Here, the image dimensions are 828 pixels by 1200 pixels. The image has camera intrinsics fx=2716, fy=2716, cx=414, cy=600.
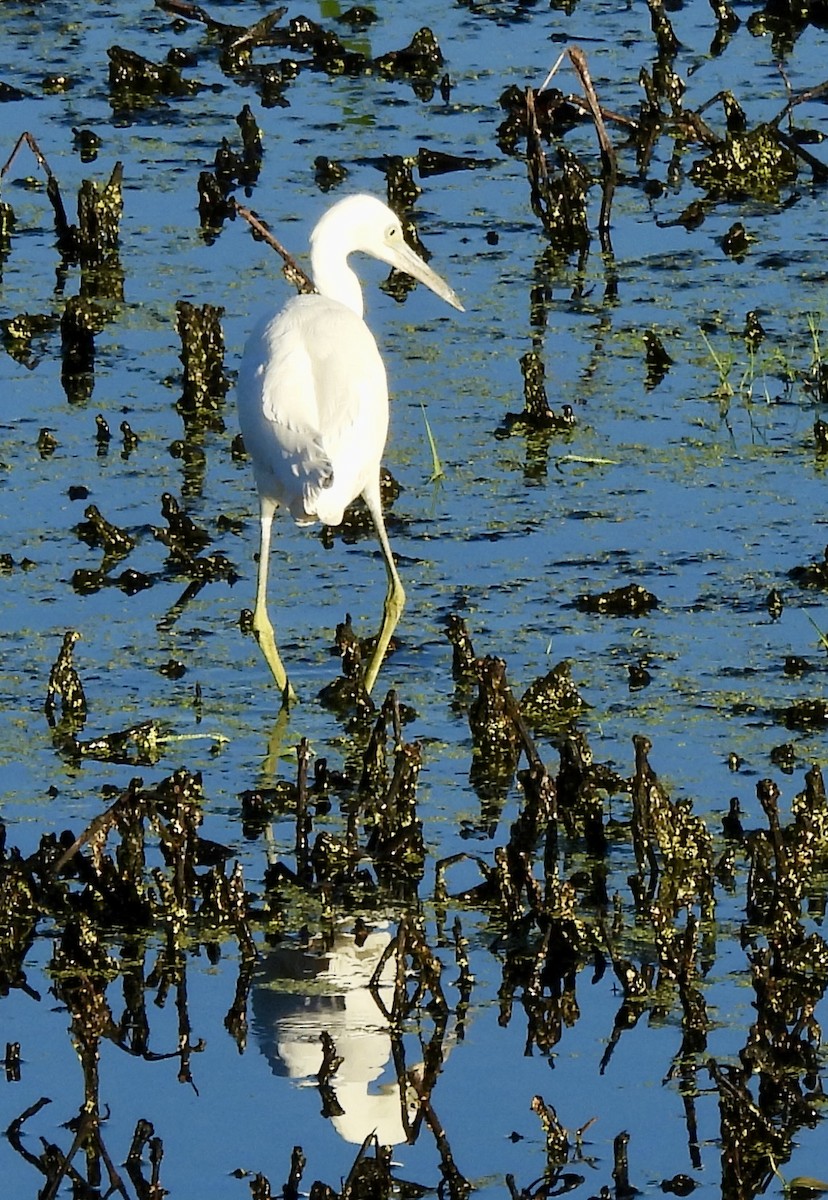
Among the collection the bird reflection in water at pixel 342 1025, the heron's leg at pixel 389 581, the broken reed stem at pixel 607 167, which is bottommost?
the bird reflection in water at pixel 342 1025

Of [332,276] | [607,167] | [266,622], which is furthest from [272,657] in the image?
[607,167]

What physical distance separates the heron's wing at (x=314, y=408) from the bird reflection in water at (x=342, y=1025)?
5.05ft

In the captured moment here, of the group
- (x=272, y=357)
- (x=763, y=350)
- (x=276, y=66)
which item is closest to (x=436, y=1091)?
(x=272, y=357)

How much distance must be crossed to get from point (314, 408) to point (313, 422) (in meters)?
0.05

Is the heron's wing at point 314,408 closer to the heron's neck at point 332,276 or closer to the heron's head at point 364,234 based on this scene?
the heron's neck at point 332,276

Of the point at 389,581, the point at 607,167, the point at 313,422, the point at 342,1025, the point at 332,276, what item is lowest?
the point at 342,1025

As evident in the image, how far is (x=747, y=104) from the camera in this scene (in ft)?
38.6

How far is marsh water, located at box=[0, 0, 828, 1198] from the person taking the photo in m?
5.00

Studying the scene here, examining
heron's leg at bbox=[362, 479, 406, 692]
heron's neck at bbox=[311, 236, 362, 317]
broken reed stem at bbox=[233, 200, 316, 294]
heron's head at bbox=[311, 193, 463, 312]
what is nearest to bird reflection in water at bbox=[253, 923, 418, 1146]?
heron's leg at bbox=[362, 479, 406, 692]

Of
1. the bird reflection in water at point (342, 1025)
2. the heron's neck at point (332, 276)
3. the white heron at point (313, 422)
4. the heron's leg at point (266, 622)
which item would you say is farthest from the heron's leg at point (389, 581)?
the bird reflection in water at point (342, 1025)

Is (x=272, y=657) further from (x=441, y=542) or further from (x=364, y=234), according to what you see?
(x=364, y=234)

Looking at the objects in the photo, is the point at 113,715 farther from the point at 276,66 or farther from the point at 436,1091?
the point at 276,66

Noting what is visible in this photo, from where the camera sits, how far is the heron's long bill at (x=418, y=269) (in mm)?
8195

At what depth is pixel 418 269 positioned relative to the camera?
8336mm
